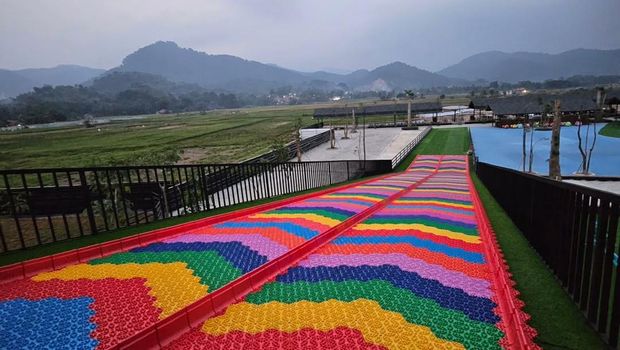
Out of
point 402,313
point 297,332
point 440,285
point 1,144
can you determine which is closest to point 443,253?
point 440,285

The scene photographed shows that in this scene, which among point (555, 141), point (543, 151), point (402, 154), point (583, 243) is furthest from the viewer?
point (543, 151)

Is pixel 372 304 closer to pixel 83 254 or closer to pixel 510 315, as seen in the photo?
pixel 510 315

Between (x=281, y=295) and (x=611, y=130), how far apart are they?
48.8 m

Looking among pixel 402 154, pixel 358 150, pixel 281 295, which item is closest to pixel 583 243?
pixel 281 295

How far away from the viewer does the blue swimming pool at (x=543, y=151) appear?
24881mm

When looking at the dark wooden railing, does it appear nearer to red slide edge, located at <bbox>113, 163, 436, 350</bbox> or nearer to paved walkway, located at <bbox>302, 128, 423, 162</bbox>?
paved walkway, located at <bbox>302, 128, 423, 162</bbox>

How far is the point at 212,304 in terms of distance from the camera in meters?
2.38

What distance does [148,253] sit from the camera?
136 inches

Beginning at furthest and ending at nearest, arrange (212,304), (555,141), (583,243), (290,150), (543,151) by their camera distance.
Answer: (543,151), (290,150), (555,141), (583,243), (212,304)

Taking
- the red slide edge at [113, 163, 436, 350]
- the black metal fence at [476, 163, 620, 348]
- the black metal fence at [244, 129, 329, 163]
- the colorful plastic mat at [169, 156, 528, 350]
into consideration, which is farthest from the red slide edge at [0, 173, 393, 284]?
the black metal fence at [244, 129, 329, 163]

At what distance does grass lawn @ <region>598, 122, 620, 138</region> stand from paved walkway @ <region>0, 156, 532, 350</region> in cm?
4333

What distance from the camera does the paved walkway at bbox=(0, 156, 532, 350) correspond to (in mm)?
2057

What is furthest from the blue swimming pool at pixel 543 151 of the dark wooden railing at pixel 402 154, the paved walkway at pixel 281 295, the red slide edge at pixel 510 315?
the paved walkway at pixel 281 295

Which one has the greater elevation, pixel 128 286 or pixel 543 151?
pixel 128 286
